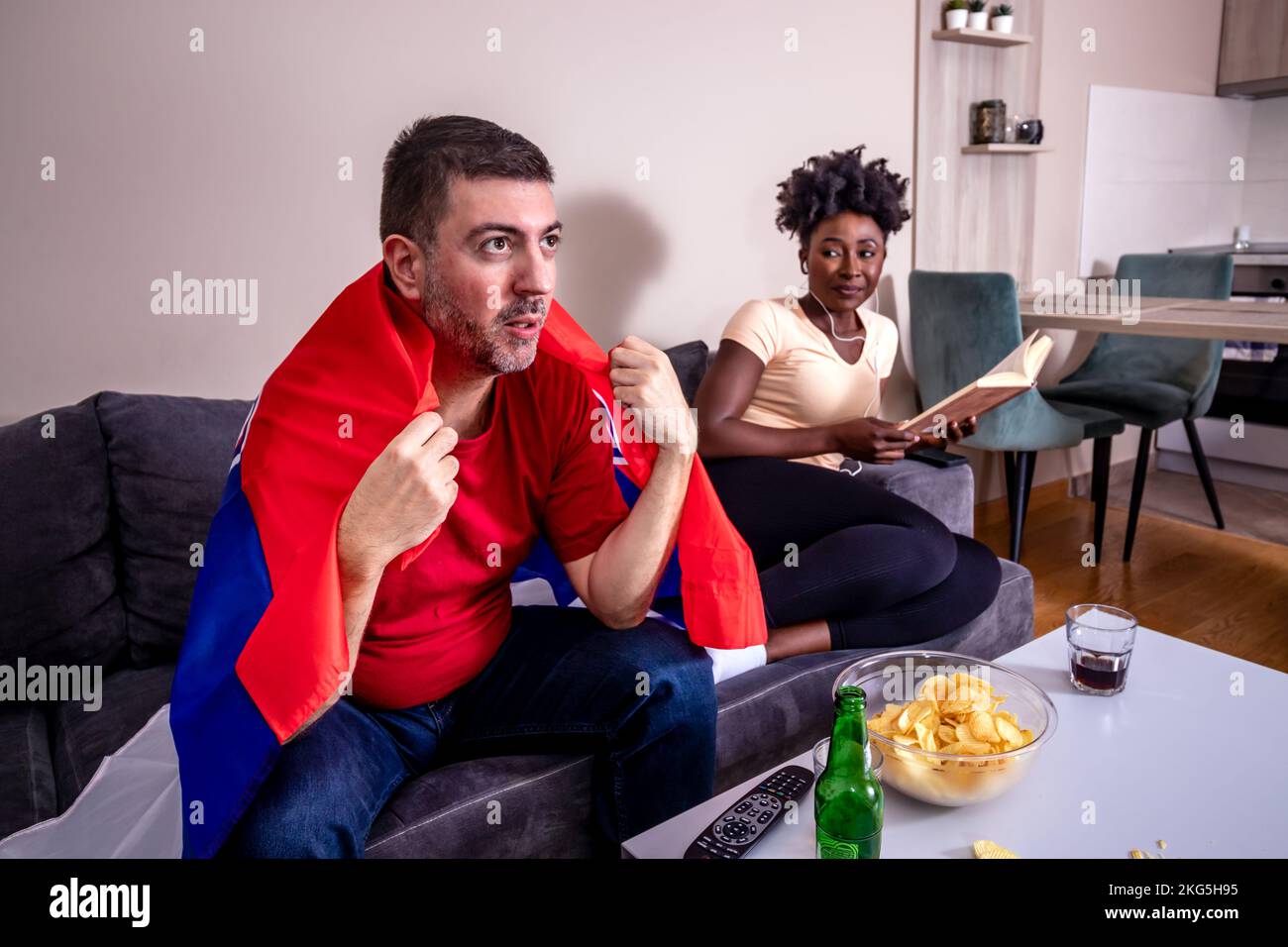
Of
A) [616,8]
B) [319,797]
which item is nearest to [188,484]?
[319,797]

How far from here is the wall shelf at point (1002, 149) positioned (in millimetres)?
3076

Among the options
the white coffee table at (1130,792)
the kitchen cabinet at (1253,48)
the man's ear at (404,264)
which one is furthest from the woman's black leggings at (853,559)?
the kitchen cabinet at (1253,48)

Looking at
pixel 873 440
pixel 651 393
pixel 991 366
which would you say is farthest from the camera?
pixel 991 366

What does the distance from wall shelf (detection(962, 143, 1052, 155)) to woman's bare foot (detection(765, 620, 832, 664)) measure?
207 centimetres

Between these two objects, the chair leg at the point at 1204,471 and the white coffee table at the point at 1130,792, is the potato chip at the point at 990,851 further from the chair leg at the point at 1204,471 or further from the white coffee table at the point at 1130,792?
the chair leg at the point at 1204,471

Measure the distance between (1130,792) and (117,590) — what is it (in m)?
1.54

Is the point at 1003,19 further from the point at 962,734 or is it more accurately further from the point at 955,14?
the point at 962,734

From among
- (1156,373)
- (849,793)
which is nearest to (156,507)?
(849,793)

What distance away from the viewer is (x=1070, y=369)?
3.63 metres

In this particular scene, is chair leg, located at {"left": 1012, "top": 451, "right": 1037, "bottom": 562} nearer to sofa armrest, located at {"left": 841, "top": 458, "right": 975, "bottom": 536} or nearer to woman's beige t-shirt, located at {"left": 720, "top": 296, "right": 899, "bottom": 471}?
sofa armrest, located at {"left": 841, "top": 458, "right": 975, "bottom": 536}

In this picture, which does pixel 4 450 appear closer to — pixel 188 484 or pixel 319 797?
pixel 188 484

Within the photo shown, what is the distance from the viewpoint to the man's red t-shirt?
4.01ft

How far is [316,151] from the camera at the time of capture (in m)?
1.94

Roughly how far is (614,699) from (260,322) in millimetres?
1184
